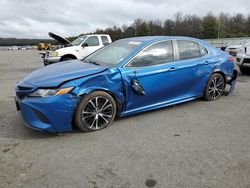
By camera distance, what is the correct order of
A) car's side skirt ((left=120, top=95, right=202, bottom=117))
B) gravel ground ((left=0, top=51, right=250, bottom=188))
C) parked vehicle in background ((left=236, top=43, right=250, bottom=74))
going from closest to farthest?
gravel ground ((left=0, top=51, right=250, bottom=188)) < car's side skirt ((left=120, top=95, right=202, bottom=117)) < parked vehicle in background ((left=236, top=43, right=250, bottom=74))

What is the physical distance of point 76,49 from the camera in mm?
10852

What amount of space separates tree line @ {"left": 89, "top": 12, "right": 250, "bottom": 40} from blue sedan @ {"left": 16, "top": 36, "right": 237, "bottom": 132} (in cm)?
5968

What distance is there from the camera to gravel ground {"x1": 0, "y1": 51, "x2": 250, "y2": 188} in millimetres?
2635

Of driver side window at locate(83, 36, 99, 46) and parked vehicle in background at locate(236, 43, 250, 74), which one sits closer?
parked vehicle in background at locate(236, 43, 250, 74)

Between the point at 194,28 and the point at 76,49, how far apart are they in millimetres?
69291

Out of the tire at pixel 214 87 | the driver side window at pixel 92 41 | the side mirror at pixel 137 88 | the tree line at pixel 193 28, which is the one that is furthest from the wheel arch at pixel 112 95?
the tree line at pixel 193 28

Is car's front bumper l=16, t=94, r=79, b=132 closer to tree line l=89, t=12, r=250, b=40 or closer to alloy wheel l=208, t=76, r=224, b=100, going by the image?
alloy wheel l=208, t=76, r=224, b=100

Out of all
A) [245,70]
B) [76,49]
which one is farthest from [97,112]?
[76,49]

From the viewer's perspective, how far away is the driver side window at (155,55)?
4289 millimetres

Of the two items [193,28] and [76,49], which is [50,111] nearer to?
[76,49]

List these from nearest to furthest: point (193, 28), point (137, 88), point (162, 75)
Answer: point (137, 88)
point (162, 75)
point (193, 28)

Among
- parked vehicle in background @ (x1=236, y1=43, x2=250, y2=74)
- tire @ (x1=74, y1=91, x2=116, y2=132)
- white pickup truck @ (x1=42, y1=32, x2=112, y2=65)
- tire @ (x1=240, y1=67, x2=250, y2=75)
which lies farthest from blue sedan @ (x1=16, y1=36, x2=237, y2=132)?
white pickup truck @ (x1=42, y1=32, x2=112, y2=65)

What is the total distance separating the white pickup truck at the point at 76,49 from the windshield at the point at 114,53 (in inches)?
232

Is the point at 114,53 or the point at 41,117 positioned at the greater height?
the point at 114,53
